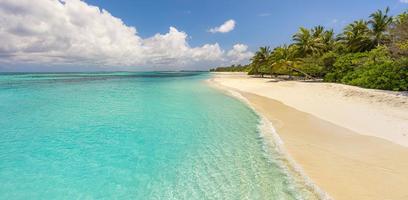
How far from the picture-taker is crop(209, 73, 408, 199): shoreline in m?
5.30

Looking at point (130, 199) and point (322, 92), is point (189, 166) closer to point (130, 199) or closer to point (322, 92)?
point (130, 199)

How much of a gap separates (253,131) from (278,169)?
409cm

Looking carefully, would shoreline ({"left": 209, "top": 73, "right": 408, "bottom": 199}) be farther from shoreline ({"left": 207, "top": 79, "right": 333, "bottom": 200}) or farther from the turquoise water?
the turquoise water

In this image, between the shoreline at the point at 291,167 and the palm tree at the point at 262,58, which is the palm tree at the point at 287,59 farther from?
the shoreline at the point at 291,167

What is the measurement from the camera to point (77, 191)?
591 centimetres

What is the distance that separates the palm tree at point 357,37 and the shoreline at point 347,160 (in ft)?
87.3

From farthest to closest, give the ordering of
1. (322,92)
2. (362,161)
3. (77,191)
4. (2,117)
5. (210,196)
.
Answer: (322,92)
(2,117)
(362,161)
(77,191)
(210,196)

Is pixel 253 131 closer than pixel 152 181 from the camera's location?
No

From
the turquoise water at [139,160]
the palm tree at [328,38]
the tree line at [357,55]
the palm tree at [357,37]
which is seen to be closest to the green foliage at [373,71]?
the tree line at [357,55]

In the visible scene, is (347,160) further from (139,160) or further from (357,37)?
(357,37)

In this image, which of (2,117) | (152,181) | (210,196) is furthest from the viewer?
(2,117)

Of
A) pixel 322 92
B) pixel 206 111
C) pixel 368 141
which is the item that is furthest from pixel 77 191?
pixel 322 92

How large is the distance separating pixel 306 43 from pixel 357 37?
8.34 meters

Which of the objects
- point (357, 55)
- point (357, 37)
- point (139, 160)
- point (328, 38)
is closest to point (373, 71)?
point (357, 55)
